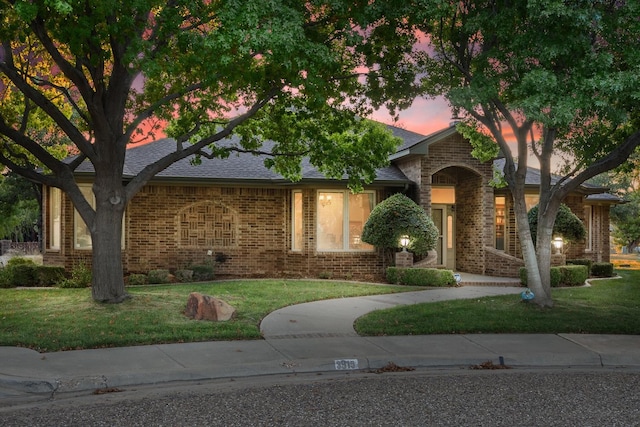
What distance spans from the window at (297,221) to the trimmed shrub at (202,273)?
303cm

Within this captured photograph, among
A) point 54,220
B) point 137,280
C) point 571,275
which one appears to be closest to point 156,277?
point 137,280

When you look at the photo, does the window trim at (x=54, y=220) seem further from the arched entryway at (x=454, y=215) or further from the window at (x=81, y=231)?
the arched entryway at (x=454, y=215)

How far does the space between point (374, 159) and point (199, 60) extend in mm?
5963

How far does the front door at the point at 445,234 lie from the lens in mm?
21703

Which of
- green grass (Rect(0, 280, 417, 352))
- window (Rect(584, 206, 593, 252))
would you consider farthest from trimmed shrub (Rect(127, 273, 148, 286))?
window (Rect(584, 206, 593, 252))

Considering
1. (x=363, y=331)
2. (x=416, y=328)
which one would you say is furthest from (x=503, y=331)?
(x=363, y=331)

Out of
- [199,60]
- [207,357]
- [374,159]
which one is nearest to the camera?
[207,357]

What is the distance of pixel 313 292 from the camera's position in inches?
603

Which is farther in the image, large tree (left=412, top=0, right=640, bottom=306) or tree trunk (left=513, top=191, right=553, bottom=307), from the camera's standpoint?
tree trunk (left=513, top=191, right=553, bottom=307)

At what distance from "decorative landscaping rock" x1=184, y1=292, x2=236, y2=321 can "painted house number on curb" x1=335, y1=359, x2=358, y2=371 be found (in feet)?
11.2

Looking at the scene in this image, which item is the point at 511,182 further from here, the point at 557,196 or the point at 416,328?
Answer: the point at 416,328

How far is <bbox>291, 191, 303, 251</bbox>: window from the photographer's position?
2034cm

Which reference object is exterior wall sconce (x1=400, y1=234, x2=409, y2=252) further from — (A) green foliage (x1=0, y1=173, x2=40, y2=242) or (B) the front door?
(A) green foliage (x1=0, y1=173, x2=40, y2=242)

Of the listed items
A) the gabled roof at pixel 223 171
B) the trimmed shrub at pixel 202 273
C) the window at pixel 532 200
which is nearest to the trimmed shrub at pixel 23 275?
the gabled roof at pixel 223 171
